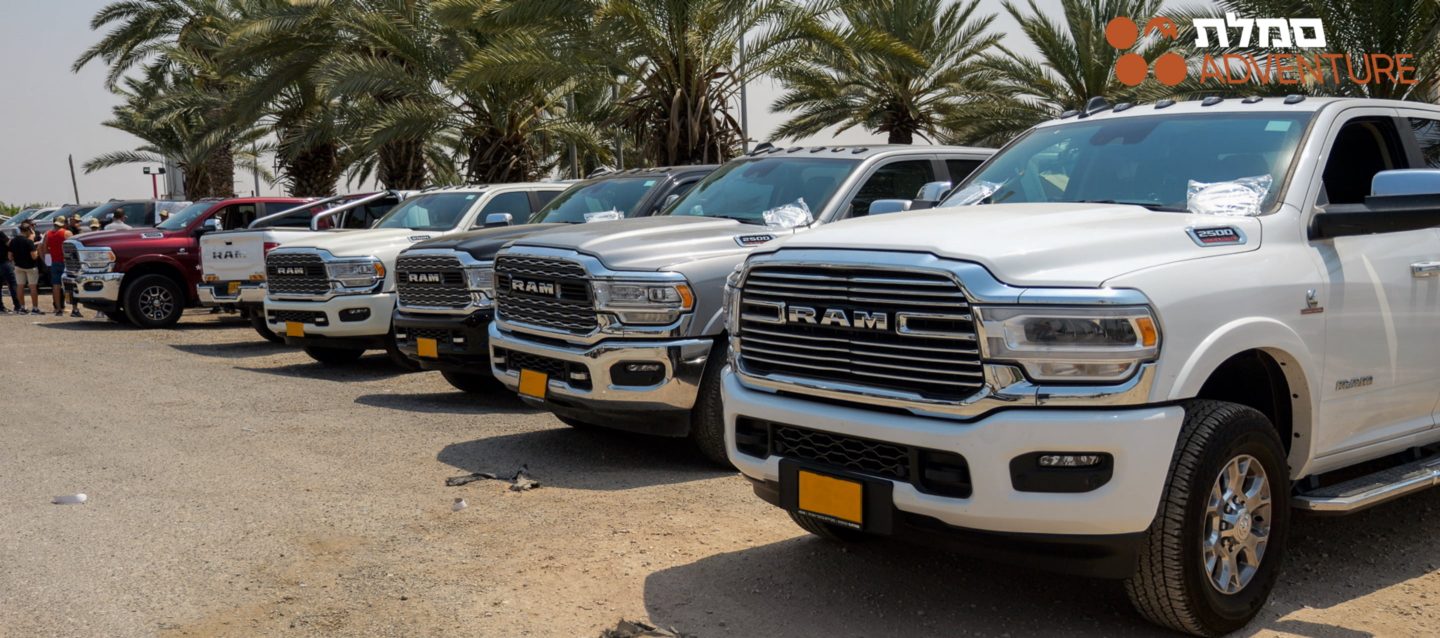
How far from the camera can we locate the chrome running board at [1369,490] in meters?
4.77

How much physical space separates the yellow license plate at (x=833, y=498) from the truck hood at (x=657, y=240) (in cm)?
291

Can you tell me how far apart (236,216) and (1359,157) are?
54.9ft

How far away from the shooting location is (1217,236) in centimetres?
464

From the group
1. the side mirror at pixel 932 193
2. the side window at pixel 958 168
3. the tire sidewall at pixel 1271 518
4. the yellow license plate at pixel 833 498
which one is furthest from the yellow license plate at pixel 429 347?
the tire sidewall at pixel 1271 518

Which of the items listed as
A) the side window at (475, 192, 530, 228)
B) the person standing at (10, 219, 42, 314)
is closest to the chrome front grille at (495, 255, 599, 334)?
the side window at (475, 192, 530, 228)

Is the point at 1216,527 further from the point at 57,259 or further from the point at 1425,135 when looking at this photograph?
the point at 57,259

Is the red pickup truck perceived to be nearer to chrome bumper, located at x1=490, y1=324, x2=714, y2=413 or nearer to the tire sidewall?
chrome bumper, located at x1=490, y1=324, x2=714, y2=413

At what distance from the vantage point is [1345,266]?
5.00 metres

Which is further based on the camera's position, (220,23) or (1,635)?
(220,23)

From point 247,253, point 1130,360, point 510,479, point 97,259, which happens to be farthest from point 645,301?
point 97,259

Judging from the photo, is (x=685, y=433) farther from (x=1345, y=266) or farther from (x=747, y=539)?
(x=1345, y=266)

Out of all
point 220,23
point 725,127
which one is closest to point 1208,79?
point 725,127

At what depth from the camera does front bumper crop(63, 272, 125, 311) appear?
17891 mm

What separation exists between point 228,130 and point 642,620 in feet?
86.6
